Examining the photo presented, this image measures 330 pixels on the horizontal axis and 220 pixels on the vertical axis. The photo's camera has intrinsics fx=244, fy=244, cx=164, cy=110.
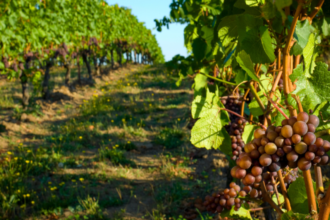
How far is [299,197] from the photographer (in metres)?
0.82

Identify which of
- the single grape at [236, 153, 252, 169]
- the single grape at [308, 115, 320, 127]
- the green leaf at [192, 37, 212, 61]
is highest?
the green leaf at [192, 37, 212, 61]

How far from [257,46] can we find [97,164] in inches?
170

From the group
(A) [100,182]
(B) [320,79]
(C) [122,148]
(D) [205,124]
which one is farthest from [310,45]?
(C) [122,148]

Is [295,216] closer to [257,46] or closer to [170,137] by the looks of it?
[257,46]

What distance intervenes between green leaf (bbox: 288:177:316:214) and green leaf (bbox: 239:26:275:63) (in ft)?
1.43

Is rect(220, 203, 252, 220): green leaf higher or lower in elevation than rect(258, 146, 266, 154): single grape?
lower

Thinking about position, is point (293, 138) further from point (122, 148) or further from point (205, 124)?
point (122, 148)

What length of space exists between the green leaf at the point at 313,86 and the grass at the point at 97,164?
263cm

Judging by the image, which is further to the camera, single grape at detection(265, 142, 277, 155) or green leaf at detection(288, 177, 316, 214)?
green leaf at detection(288, 177, 316, 214)

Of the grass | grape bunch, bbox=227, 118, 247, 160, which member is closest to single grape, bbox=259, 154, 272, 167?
grape bunch, bbox=227, 118, 247, 160

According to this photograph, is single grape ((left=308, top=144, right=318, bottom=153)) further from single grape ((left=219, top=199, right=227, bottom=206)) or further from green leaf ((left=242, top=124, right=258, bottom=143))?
single grape ((left=219, top=199, right=227, bottom=206))

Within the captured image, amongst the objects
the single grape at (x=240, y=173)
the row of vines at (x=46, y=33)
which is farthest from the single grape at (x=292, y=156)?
the row of vines at (x=46, y=33)

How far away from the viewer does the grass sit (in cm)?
334

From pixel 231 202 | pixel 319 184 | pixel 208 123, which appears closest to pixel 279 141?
pixel 319 184
